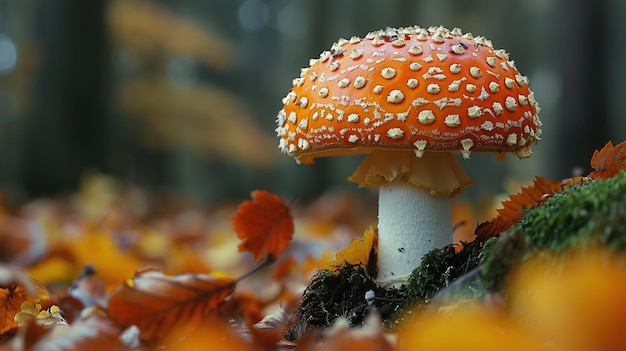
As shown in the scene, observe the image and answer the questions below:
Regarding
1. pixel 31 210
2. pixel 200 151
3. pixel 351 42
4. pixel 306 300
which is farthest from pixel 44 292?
pixel 200 151

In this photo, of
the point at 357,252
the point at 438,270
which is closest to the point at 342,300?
the point at 357,252

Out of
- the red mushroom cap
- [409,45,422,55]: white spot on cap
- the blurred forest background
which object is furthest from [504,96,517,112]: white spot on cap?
the blurred forest background

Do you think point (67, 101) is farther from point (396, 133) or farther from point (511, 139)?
point (511, 139)

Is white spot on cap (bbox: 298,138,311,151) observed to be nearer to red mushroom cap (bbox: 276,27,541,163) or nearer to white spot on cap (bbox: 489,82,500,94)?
red mushroom cap (bbox: 276,27,541,163)

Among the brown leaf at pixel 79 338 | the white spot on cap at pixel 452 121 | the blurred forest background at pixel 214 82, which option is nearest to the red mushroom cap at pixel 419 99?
the white spot on cap at pixel 452 121

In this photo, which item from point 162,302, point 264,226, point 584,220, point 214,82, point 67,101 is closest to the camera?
point 584,220

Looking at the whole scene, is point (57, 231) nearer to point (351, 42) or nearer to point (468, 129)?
point (351, 42)
